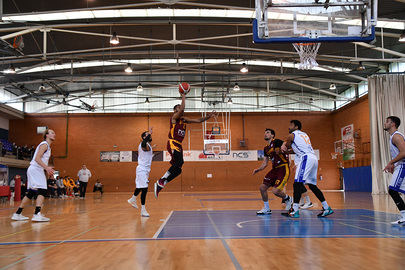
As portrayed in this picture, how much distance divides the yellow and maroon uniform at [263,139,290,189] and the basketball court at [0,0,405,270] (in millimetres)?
71

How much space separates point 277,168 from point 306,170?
50.7 inches

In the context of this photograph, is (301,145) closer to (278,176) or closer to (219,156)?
(278,176)

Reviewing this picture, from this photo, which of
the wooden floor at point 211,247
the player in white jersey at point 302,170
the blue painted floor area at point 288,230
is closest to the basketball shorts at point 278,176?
the player in white jersey at point 302,170

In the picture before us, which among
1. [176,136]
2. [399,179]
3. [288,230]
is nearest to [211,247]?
[288,230]

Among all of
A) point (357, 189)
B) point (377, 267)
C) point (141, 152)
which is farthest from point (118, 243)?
point (357, 189)

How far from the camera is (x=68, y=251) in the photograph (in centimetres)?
366

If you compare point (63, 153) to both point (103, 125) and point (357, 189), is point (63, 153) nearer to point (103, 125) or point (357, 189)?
point (103, 125)

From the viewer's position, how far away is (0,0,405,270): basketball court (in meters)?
3.96

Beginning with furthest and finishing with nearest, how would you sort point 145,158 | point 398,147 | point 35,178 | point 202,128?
point 202,128
point 145,158
point 35,178
point 398,147

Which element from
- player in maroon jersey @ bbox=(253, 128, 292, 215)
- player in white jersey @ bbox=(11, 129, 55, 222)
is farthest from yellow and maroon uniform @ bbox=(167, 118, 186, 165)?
player in white jersey @ bbox=(11, 129, 55, 222)

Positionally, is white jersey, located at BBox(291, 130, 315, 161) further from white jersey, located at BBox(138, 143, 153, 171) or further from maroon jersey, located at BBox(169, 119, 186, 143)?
white jersey, located at BBox(138, 143, 153, 171)

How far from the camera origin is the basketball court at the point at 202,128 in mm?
3965

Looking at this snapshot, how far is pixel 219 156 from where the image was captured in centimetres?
2838

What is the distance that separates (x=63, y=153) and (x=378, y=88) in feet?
72.9
